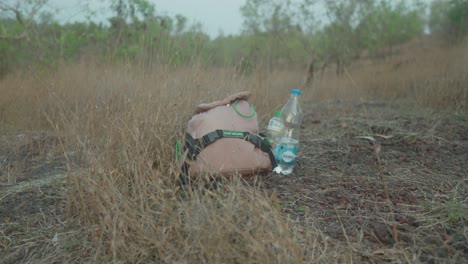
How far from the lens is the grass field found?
4.75ft

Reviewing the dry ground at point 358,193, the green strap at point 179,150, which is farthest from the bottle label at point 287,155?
the green strap at point 179,150

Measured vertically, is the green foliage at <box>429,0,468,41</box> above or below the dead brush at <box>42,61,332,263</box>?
above

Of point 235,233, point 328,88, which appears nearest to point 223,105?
point 235,233

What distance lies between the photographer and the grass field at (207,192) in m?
1.45

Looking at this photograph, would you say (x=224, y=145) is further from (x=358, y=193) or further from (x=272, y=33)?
(x=272, y=33)

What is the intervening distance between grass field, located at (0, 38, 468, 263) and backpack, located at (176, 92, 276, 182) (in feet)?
0.41

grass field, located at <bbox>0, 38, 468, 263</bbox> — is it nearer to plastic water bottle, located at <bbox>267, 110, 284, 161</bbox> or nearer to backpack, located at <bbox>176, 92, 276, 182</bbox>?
backpack, located at <bbox>176, 92, 276, 182</bbox>

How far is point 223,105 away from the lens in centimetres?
241

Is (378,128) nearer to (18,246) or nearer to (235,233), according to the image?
(235,233)

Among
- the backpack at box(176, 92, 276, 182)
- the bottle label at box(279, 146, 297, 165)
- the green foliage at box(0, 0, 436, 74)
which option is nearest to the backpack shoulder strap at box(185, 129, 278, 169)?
the backpack at box(176, 92, 276, 182)

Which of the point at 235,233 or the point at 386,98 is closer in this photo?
the point at 235,233

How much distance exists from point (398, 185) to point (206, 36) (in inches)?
97.9

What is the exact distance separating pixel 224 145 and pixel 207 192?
27.0 inches

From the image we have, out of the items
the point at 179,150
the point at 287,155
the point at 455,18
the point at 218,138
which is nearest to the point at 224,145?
the point at 218,138
